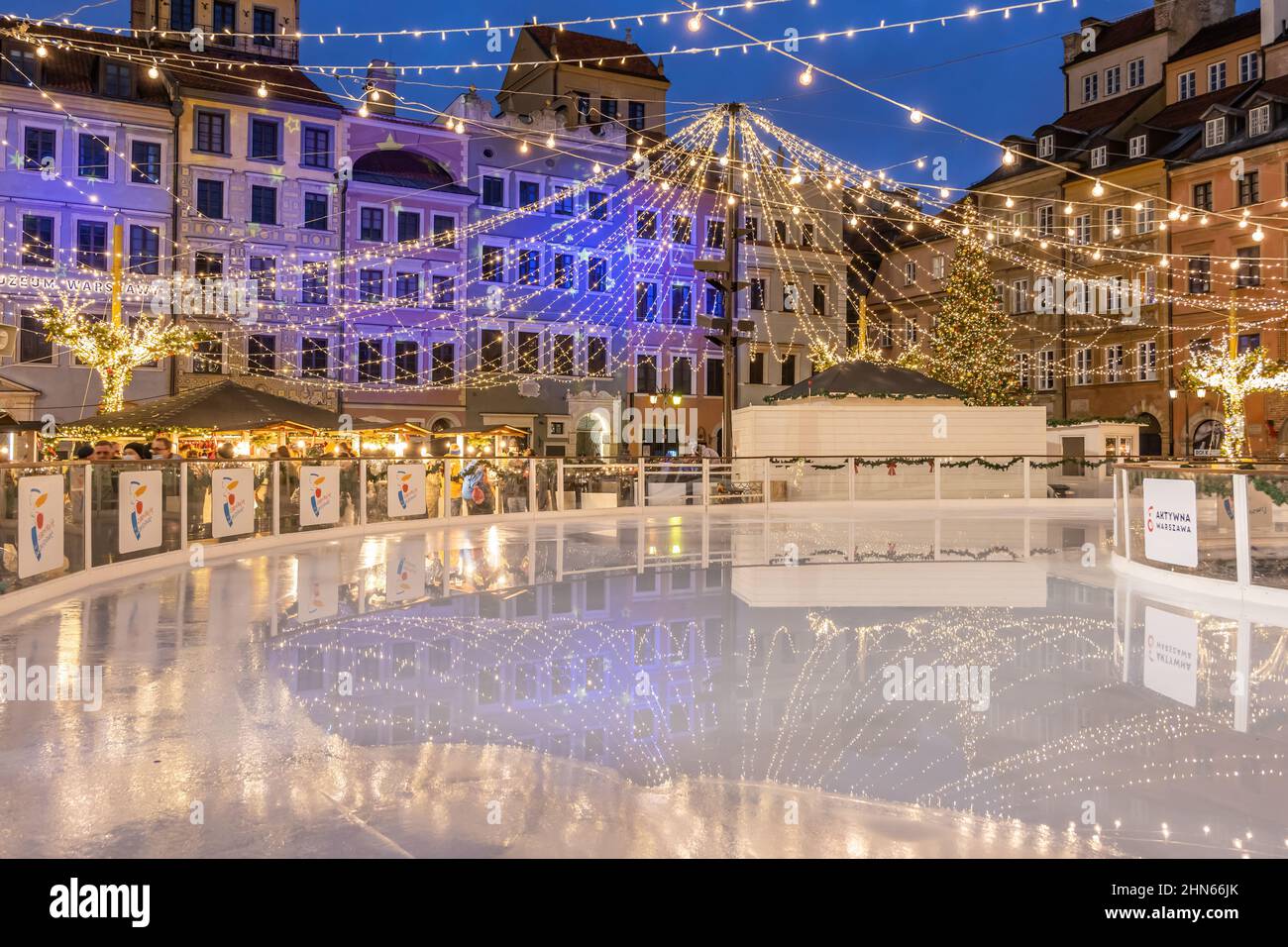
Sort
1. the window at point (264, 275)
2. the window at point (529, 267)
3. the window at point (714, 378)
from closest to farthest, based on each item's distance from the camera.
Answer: the window at point (264, 275) → the window at point (529, 267) → the window at point (714, 378)

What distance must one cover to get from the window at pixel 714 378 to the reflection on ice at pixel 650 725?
3495 centimetres

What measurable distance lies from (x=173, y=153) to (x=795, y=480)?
22.8 metres

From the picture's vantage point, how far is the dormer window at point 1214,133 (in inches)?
1479

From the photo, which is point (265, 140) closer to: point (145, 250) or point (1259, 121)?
point (145, 250)

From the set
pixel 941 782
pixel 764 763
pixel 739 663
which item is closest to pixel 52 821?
pixel 764 763

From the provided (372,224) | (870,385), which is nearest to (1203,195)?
(870,385)

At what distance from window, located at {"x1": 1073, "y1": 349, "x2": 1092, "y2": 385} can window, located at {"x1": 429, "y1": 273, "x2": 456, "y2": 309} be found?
83.9ft

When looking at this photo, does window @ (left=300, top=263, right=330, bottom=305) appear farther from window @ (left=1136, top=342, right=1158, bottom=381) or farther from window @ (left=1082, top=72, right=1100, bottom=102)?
window @ (left=1082, top=72, right=1100, bottom=102)

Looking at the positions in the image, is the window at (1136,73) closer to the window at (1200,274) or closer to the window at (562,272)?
the window at (1200,274)

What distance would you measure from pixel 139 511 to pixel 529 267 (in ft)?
95.7

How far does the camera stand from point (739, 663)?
6695 mm

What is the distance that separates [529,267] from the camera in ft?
132

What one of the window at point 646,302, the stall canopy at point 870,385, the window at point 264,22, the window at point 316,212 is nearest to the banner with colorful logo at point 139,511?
the stall canopy at point 870,385

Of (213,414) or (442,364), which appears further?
(442,364)
